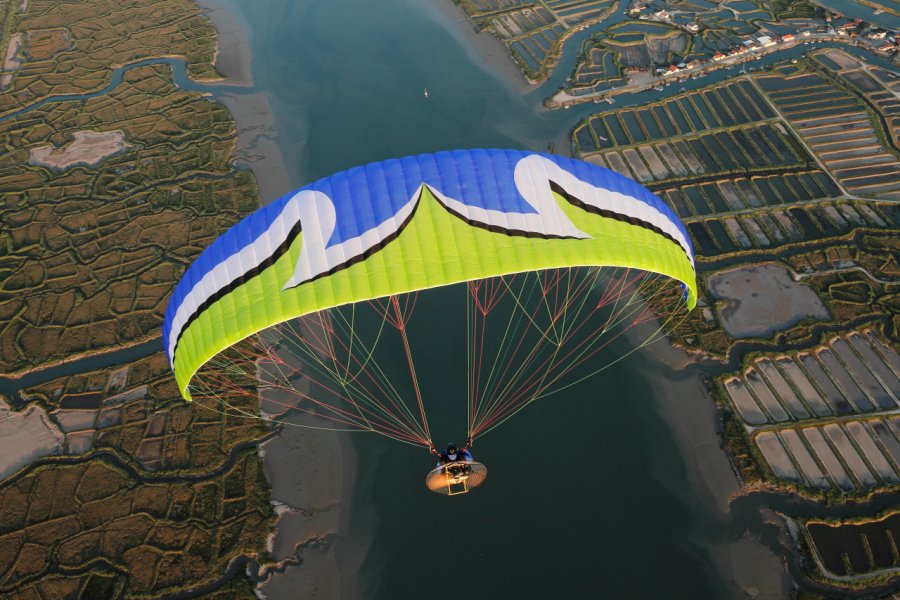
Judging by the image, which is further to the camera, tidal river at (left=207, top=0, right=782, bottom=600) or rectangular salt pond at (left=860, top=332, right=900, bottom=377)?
rectangular salt pond at (left=860, top=332, right=900, bottom=377)

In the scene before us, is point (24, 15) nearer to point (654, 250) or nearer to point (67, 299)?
point (67, 299)

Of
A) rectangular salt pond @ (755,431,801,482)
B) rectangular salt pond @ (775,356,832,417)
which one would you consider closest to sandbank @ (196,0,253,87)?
rectangular salt pond @ (775,356,832,417)

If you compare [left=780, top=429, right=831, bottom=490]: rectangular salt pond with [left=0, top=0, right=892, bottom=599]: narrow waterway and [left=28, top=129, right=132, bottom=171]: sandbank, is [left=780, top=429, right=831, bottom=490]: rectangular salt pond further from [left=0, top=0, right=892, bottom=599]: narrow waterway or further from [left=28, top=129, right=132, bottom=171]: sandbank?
[left=28, top=129, right=132, bottom=171]: sandbank

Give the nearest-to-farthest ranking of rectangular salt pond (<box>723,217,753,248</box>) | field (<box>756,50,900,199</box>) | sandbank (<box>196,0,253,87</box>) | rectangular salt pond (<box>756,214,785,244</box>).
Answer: rectangular salt pond (<box>723,217,753,248</box>) → rectangular salt pond (<box>756,214,785,244</box>) → field (<box>756,50,900,199</box>) → sandbank (<box>196,0,253,87</box>)

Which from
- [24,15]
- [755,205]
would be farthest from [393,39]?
[24,15]

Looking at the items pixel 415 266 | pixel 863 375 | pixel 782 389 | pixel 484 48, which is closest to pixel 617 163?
pixel 782 389
